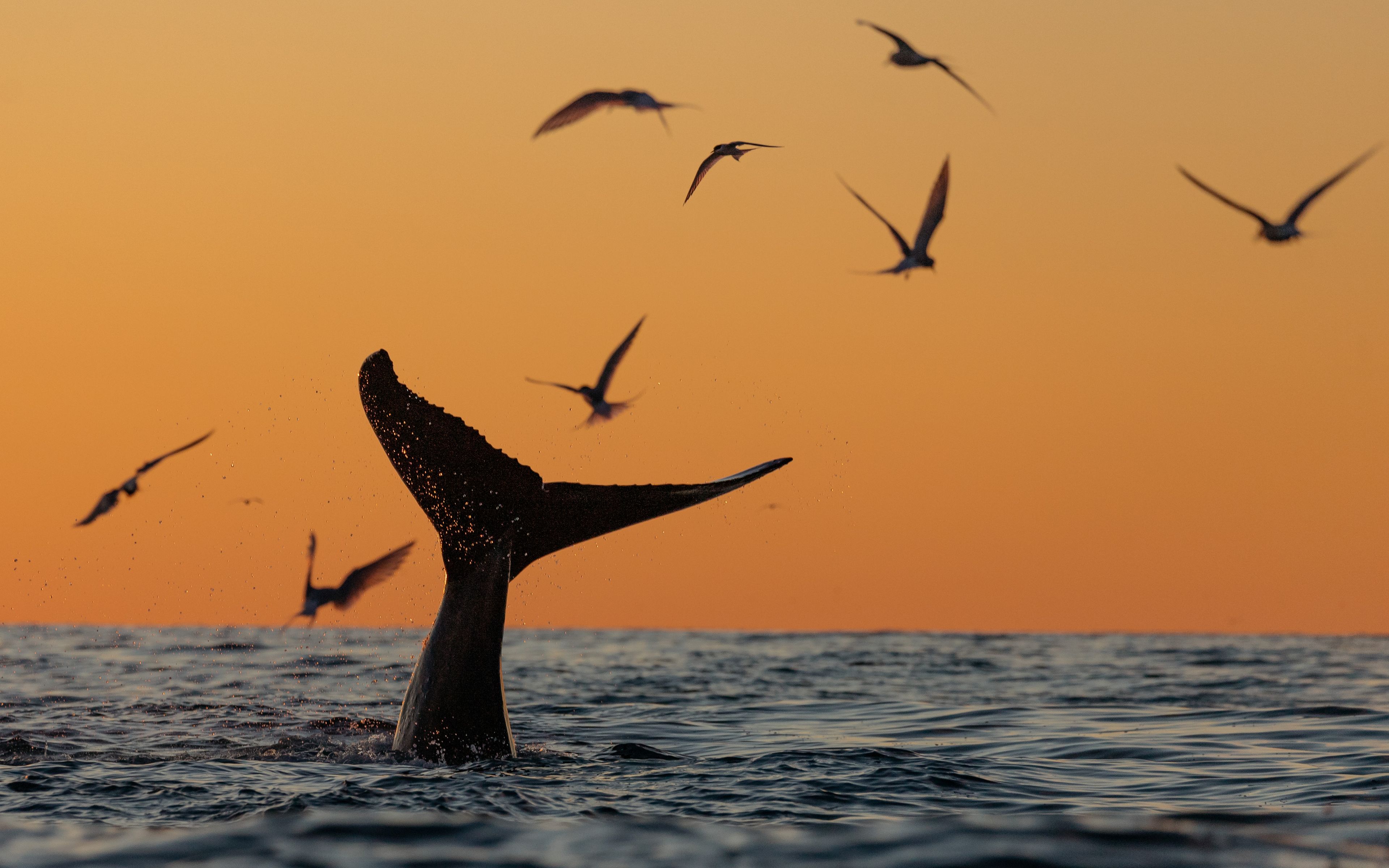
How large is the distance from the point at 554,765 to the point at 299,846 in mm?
3863

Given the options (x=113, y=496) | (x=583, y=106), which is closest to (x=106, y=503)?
(x=113, y=496)

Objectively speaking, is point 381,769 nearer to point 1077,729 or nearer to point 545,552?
point 545,552

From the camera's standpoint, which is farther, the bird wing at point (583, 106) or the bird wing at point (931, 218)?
the bird wing at point (931, 218)

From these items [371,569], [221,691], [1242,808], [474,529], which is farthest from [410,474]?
[221,691]

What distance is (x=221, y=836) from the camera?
24.7 ft

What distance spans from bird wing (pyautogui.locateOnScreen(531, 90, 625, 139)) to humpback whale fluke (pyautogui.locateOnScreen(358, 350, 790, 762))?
13.9ft

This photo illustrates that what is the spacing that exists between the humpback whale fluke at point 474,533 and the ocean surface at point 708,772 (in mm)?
399

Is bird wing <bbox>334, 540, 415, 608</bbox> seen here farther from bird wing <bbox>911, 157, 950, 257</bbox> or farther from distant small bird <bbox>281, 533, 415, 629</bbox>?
bird wing <bbox>911, 157, 950, 257</bbox>

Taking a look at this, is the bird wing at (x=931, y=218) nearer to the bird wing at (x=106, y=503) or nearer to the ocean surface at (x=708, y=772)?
the ocean surface at (x=708, y=772)

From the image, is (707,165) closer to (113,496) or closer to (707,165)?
(707,165)

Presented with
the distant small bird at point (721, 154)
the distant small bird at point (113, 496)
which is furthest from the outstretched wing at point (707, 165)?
the distant small bird at point (113, 496)

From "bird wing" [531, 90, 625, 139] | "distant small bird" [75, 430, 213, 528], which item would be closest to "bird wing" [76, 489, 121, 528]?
"distant small bird" [75, 430, 213, 528]

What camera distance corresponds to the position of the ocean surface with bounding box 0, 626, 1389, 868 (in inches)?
285

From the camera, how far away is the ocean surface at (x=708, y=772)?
7230mm
